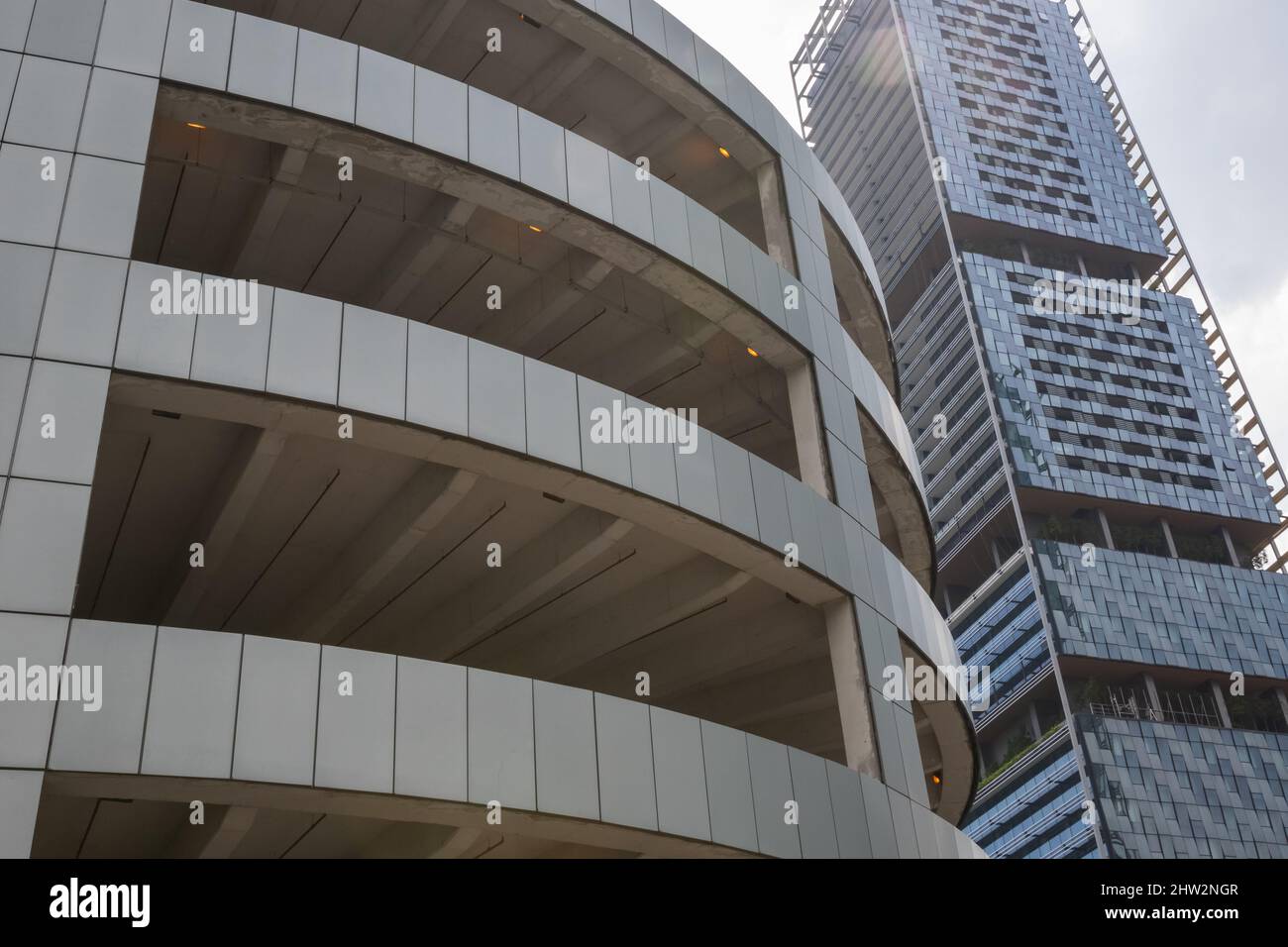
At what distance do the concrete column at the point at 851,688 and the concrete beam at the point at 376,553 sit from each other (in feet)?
16.9

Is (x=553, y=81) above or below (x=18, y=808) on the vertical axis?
above

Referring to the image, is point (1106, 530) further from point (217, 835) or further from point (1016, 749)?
point (217, 835)

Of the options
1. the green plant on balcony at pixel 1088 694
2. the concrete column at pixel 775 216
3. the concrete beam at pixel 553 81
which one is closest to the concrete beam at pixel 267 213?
the concrete beam at pixel 553 81

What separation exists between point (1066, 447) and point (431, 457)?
82.8 meters

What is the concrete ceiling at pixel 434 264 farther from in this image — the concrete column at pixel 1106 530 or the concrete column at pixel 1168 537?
the concrete column at pixel 1168 537

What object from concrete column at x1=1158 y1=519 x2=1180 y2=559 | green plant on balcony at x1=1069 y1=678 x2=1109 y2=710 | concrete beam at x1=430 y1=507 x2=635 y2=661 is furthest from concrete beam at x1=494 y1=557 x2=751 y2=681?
concrete column at x1=1158 y1=519 x2=1180 y2=559

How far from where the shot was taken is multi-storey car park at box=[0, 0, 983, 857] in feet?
34.0

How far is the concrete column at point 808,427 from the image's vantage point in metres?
16.3

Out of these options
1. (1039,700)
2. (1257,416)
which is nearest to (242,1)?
(1039,700)

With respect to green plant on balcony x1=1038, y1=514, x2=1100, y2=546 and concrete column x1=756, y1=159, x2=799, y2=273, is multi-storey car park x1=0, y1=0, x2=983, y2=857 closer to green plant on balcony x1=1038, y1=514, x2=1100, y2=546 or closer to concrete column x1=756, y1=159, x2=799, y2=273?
concrete column x1=756, y1=159, x2=799, y2=273

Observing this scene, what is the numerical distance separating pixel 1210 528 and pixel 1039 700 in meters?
20.9

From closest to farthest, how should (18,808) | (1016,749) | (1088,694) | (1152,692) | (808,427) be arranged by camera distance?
(18,808) → (808,427) → (1088,694) → (1152,692) → (1016,749)

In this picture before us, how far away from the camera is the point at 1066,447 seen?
8838cm

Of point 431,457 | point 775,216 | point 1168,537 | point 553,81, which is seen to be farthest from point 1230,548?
point 431,457
